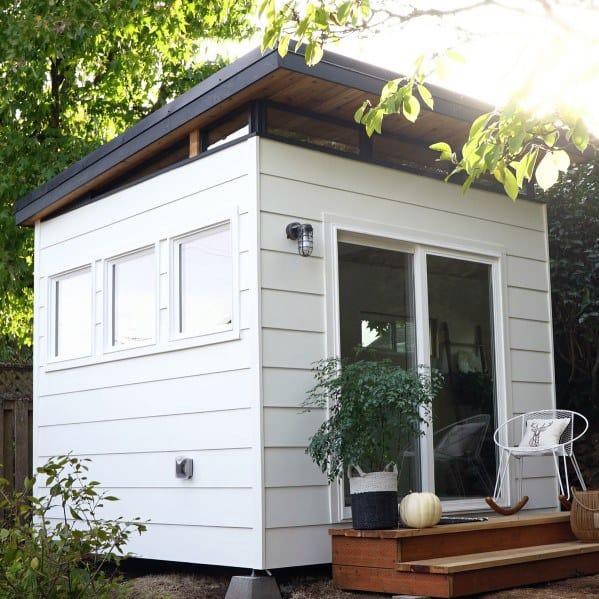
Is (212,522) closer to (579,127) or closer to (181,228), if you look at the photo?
(181,228)

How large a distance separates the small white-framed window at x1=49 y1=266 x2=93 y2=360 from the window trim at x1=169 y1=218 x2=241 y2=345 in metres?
1.21

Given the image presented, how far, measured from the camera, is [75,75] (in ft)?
39.1

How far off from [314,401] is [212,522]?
3.12 ft

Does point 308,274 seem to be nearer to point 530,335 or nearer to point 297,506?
point 297,506

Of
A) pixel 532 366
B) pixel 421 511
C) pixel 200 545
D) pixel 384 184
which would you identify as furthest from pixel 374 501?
pixel 532 366

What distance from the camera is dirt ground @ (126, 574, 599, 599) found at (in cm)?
522

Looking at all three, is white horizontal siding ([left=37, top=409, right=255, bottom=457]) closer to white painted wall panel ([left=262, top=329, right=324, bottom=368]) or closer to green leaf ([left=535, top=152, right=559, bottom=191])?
white painted wall panel ([left=262, top=329, right=324, bottom=368])

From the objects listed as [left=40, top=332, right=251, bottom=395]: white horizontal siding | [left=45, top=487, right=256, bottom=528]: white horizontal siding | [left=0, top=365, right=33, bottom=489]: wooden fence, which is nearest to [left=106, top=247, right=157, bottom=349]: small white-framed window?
[left=40, top=332, right=251, bottom=395]: white horizontal siding

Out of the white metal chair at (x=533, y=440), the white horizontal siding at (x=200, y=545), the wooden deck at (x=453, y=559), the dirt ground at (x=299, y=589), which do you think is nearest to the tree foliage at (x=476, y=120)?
the wooden deck at (x=453, y=559)

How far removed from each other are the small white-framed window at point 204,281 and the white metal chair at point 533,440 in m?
2.18

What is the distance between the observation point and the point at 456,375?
21.7ft

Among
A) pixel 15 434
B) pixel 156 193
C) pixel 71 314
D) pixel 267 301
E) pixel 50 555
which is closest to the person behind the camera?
pixel 50 555

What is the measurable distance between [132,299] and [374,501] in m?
2.43

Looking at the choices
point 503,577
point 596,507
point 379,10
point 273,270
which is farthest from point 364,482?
point 379,10
